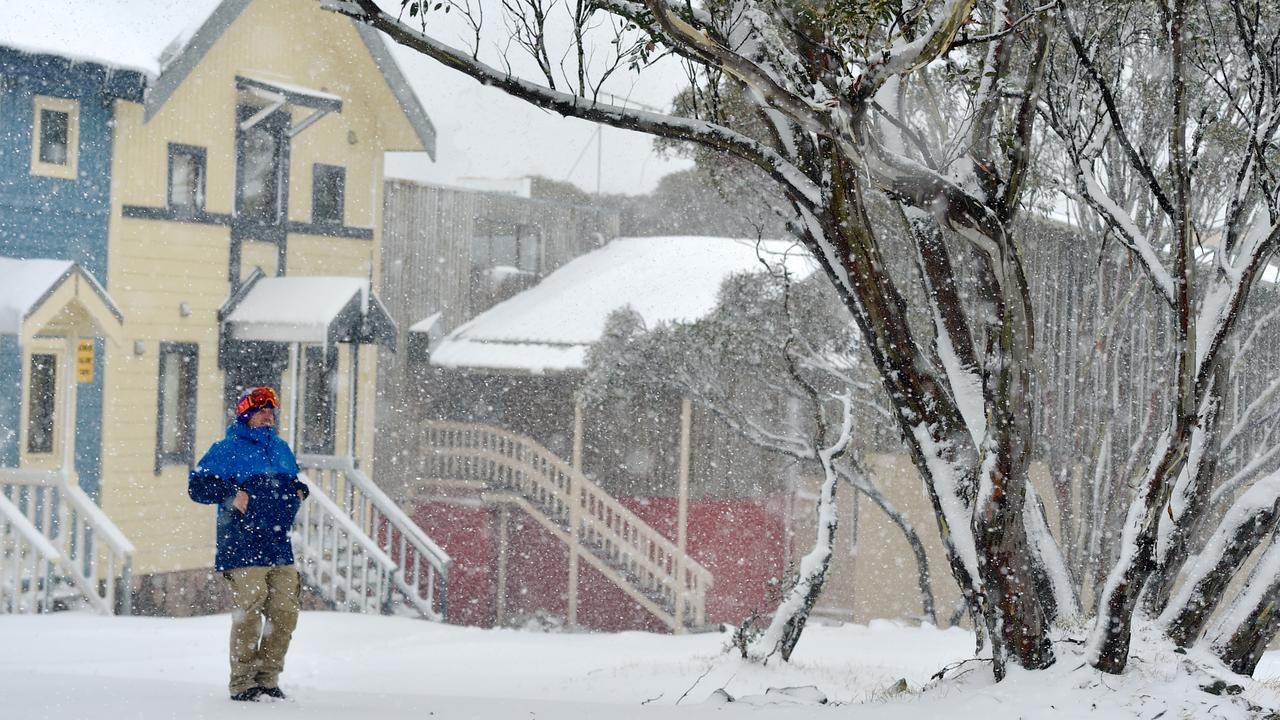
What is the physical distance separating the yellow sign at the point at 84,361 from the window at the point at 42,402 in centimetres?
32

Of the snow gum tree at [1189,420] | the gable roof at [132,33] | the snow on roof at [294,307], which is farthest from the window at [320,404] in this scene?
the snow gum tree at [1189,420]

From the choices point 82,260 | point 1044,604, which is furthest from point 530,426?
point 1044,604

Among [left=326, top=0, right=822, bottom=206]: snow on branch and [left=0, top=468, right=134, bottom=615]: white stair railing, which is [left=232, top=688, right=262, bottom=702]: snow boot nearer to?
[left=326, top=0, right=822, bottom=206]: snow on branch

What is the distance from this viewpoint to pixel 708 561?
21062 mm

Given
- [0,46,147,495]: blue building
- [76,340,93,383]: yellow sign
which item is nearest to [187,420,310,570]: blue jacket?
[0,46,147,495]: blue building

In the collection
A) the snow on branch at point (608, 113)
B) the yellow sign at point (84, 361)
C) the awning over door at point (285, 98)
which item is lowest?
the yellow sign at point (84, 361)

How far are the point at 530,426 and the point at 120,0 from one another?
30.3ft

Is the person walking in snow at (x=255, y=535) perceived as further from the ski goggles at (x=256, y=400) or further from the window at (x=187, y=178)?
the window at (x=187, y=178)

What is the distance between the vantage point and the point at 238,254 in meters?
17.6

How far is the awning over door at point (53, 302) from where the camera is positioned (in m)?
13.5

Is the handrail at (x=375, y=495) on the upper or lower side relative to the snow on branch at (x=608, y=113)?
lower

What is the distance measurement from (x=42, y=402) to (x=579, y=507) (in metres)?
8.02

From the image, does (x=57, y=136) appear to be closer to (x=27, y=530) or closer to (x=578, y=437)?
(x=27, y=530)

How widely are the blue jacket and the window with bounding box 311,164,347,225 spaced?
42.2 ft
